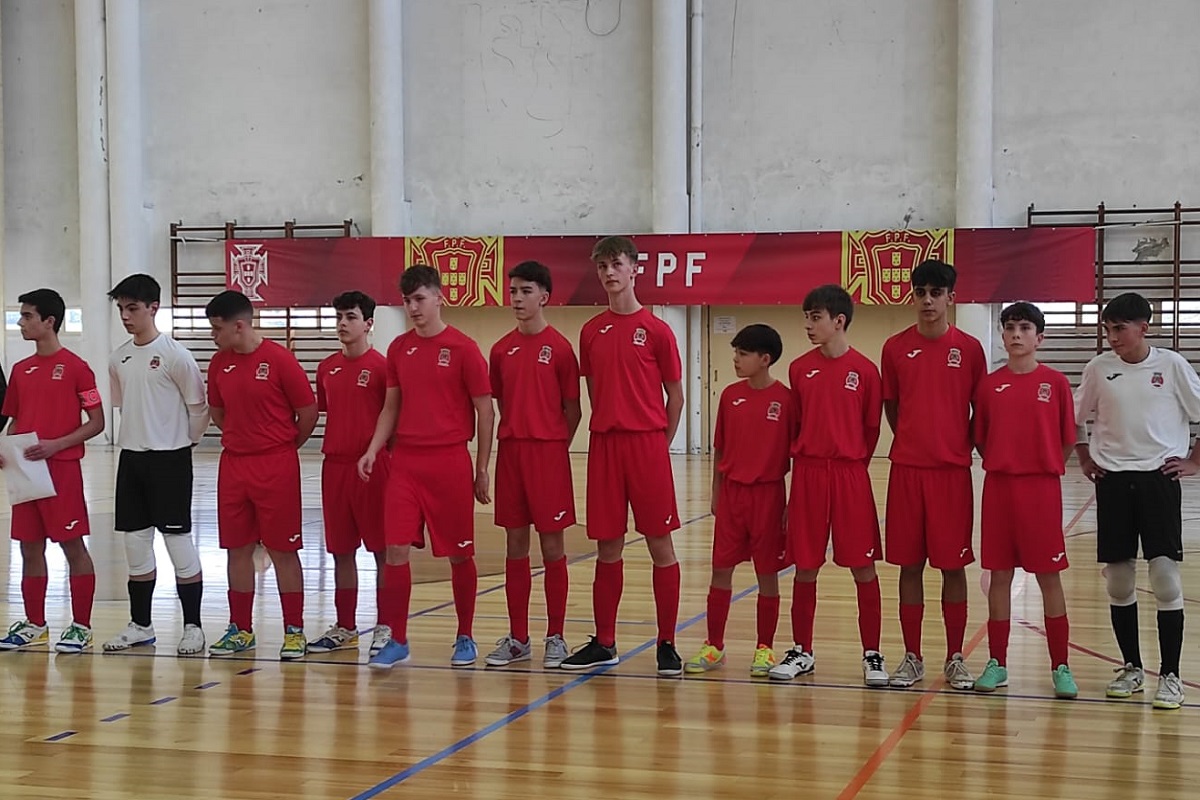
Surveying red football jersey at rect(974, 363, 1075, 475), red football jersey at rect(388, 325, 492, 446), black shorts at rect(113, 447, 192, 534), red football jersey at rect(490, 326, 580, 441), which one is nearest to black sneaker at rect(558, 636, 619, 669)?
red football jersey at rect(490, 326, 580, 441)

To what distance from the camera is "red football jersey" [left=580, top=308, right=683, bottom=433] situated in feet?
17.7

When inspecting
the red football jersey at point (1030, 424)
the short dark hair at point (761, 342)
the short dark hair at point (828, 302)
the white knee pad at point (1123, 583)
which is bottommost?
the white knee pad at point (1123, 583)

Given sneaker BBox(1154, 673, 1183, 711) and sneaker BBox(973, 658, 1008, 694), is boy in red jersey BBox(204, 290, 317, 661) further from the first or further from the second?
sneaker BBox(1154, 673, 1183, 711)

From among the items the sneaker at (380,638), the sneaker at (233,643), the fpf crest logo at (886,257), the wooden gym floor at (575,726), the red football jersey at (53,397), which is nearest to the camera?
the wooden gym floor at (575,726)

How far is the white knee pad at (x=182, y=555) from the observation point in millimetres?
5758

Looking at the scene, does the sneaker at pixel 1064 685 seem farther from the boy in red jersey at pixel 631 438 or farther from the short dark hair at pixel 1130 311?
the boy in red jersey at pixel 631 438

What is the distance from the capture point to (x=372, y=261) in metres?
17.8

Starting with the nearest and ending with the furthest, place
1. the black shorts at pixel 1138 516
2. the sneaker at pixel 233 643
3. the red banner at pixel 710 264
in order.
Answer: the black shorts at pixel 1138 516 < the sneaker at pixel 233 643 < the red banner at pixel 710 264

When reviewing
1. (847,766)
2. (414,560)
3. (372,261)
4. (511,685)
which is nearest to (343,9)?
(372,261)

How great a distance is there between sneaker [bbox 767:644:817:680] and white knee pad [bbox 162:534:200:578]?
98.7 inches

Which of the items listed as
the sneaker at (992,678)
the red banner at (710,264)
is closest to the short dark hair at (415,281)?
the sneaker at (992,678)

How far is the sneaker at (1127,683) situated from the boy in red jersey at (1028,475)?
141 millimetres

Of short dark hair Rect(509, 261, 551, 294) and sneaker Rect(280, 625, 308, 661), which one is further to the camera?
sneaker Rect(280, 625, 308, 661)

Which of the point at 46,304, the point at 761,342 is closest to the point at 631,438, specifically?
the point at 761,342
